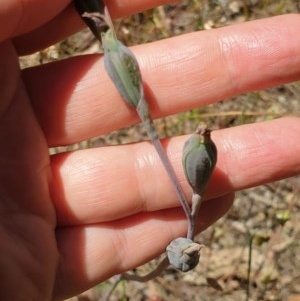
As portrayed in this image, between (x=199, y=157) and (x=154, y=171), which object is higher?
(x=199, y=157)

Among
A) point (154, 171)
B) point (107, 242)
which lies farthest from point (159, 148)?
point (107, 242)

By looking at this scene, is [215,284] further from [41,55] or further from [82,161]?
[41,55]

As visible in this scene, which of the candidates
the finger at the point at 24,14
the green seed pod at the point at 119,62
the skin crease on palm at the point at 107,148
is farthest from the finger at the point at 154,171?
the finger at the point at 24,14

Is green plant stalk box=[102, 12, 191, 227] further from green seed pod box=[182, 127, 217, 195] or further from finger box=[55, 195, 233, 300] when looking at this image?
finger box=[55, 195, 233, 300]

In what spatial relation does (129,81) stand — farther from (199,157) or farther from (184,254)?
(184,254)

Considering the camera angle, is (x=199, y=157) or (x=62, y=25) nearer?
(x=199, y=157)

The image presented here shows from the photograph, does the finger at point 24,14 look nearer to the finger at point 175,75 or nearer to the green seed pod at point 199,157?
the finger at point 175,75

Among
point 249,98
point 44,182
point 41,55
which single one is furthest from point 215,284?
point 41,55
